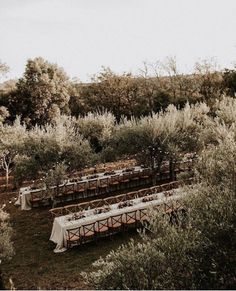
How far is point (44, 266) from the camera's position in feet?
49.9

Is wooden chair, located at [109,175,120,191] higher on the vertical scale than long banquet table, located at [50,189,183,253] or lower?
lower

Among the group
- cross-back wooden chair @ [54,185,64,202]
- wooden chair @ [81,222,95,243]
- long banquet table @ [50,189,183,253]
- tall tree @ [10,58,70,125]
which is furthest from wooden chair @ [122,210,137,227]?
tall tree @ [10,58,70,125]

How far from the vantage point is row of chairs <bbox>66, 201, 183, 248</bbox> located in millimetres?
16812

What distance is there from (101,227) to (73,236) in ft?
4.64

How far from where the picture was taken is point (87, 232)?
669 inches

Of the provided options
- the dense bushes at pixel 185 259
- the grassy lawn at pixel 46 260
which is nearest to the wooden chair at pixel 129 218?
the grassy lawn at pixel 46 260

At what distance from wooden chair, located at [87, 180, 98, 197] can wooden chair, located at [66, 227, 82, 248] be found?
7.98 metres

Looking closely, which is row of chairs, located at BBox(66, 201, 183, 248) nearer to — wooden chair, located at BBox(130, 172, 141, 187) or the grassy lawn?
the grassy lawn

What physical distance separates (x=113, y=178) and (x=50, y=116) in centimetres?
1818

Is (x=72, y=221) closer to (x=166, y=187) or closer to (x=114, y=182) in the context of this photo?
(x=166, y=187)

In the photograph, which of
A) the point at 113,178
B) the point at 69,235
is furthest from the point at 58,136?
the point at 69,235

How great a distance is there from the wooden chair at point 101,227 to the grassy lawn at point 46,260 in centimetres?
34

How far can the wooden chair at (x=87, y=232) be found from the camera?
16.9 meters

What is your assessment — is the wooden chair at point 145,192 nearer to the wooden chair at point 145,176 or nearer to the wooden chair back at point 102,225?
the wooden chair at point 145,176
